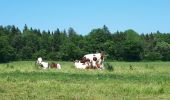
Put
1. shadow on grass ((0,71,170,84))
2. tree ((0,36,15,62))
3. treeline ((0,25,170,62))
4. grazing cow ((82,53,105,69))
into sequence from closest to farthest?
1. shadow on grass ((0,71,170,84))
2. grazing cow ((82,53,105,69))
3. tree ((0,36,15,62))
4. treeline ((0,25,170,62))

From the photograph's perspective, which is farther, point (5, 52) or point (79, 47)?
point (79, 47)

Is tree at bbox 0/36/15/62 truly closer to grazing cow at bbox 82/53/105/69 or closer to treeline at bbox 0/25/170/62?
treeline at bbox 0/25/170/62

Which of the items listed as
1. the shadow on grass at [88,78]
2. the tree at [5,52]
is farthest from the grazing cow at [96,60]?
the tree at [5,52]

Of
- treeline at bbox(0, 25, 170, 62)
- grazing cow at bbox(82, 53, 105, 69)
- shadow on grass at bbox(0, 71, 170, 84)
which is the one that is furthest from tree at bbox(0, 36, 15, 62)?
shadow on grass at bbox(0, 71, 170, 84)

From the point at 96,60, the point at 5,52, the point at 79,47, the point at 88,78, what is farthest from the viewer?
the point at 79,47

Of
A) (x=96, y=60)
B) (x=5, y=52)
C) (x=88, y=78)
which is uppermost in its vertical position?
(x=5, y=52)

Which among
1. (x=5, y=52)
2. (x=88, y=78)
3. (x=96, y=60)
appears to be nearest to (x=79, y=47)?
(x=5, y=52)

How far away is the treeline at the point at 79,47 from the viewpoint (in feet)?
284

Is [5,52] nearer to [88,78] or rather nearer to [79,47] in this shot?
[79,47]

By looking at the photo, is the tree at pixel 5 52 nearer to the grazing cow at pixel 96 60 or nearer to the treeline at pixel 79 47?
the treeline at pixel 79 47

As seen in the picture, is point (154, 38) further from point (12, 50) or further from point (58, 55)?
point (12, 50)

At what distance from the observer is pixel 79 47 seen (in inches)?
3558

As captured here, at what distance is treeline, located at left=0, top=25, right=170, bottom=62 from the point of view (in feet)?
284

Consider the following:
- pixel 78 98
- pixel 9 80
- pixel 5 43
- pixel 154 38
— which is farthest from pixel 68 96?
pixel 154 38
